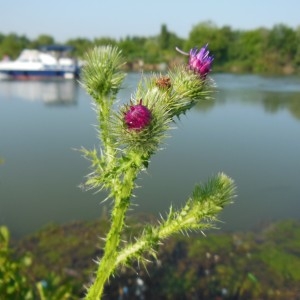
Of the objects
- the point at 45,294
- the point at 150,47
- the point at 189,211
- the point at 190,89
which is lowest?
the point at 150,47

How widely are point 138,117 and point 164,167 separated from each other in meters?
7.44

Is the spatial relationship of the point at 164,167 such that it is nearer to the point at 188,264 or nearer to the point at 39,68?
the point at 188,264

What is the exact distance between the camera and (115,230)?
4.20 ft

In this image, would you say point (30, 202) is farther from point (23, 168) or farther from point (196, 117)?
point (196, 117)

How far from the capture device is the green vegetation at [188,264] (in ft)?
15.1

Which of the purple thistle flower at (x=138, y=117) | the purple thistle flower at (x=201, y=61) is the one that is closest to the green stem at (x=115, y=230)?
the purple thistle flower at (x=138, y=117)

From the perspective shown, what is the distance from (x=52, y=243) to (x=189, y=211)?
14.6ft

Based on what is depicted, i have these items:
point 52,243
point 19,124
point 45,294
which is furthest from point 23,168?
point 45,294

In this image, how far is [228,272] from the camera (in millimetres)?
5043

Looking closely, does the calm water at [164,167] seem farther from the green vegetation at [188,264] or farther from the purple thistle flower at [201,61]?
the purple thistle flower at [201,61]

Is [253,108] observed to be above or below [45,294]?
below

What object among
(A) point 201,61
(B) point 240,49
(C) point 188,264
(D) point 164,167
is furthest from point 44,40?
(A) point 201,61

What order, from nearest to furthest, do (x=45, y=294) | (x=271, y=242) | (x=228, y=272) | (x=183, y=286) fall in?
(x=45, y=294) → (x=183, y=286) → (x=228, y=272) → (x=271, y=242)

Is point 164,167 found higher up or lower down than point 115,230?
lower down
